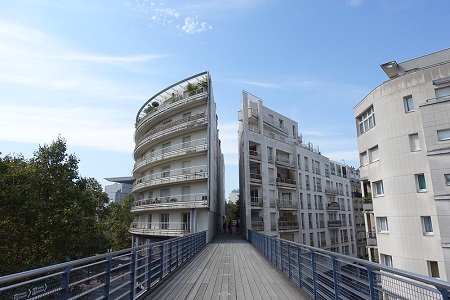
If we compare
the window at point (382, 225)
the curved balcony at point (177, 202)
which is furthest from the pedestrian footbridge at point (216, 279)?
the curved balcony at point (177, 202)

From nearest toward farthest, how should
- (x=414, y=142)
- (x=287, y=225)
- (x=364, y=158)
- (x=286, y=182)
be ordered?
(x=414, y=142), (x=364, y=158), (x=287, y=225), (x=286, y=182)

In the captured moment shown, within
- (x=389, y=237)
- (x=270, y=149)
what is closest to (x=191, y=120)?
(x=270, y=149)

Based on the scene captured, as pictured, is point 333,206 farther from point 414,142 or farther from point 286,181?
point 414,142

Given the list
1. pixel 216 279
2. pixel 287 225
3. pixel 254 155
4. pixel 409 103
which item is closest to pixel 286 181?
pixel 287 225

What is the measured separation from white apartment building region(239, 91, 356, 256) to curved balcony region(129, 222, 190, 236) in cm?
682

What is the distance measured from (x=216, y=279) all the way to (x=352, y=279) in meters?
4.53

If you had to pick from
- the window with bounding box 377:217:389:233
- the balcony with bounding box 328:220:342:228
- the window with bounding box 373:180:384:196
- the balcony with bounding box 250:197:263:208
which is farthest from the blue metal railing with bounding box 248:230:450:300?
the balcony with bounding box 328:220:342:228

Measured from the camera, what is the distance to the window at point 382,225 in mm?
18250

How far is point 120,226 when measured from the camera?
140ft

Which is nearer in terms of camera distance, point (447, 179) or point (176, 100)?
point (447, 179)

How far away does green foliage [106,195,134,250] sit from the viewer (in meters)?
42.0

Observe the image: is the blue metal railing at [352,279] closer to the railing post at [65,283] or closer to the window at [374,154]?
the railing post at [65,283]

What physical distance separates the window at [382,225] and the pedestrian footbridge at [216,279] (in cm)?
1181

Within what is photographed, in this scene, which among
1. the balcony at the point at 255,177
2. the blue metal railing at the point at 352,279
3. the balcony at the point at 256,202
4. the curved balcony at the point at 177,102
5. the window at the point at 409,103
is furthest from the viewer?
the balcony at the point at 255,177
